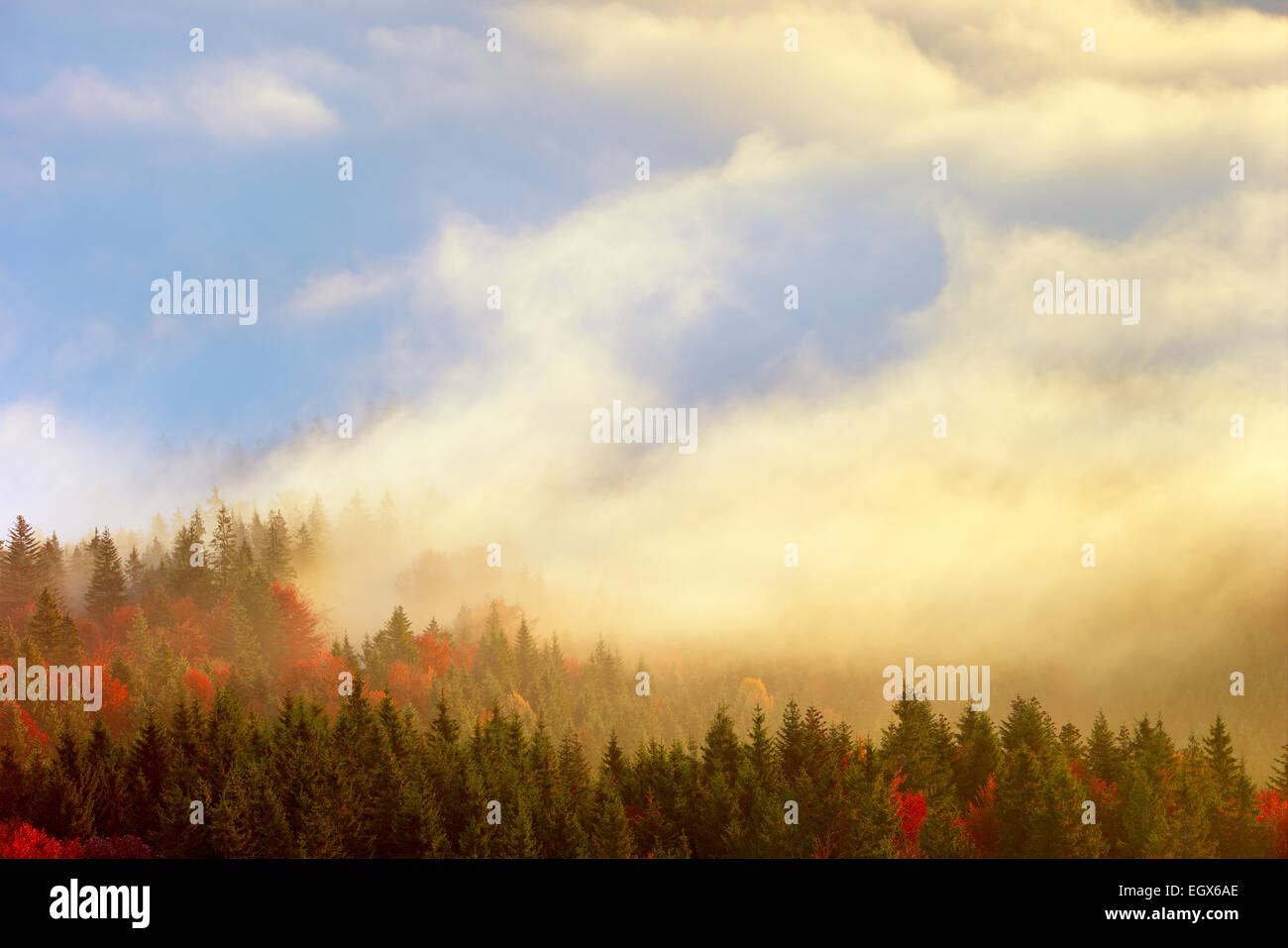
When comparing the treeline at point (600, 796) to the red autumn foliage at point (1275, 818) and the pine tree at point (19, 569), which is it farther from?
the pine tree at point (19, 569)

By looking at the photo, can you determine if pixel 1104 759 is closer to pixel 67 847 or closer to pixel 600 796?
pixel 600 796

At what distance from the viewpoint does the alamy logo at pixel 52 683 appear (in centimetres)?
15762

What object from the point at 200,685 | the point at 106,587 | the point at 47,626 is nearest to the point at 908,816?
the point at 200,685

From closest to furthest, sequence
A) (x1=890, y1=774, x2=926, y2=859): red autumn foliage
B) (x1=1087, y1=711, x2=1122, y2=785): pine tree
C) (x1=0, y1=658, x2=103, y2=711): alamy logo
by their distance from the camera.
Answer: (x1=890, y1=774, x2=926, y2=859): red autumn foliage, (x1=1087, y1=711, x2=1122, y2=785): pine tree, (x1=0, y1=658, x2=103, y2=711): alamy logo
